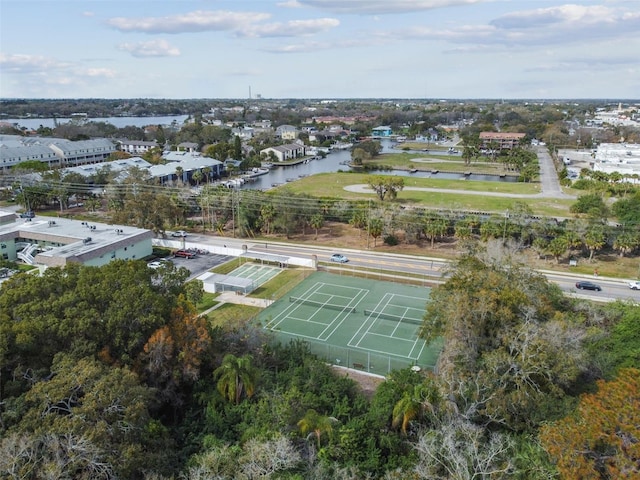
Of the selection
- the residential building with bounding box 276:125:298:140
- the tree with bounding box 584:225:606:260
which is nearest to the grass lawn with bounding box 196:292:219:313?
the tree with bounding box 584:225:606:260

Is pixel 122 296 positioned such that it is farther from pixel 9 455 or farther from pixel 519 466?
pixel 519 466

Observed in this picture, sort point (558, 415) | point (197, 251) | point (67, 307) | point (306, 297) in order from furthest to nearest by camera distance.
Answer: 1. point (197, 251)
2. point (306, 297)
3. point (67, 307)
4. point (558, 415)

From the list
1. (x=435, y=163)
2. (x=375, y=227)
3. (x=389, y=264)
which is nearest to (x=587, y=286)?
(x=389, y=264)

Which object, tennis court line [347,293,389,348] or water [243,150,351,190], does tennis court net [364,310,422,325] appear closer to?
tennis court line [347,293,389,348]

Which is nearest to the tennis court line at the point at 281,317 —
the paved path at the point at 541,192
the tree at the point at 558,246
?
the tree at the point at 558,246

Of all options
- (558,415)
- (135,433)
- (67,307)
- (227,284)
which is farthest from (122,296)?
(558,415)

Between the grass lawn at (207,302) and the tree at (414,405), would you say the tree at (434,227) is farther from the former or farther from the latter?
the tree at (414,405)
